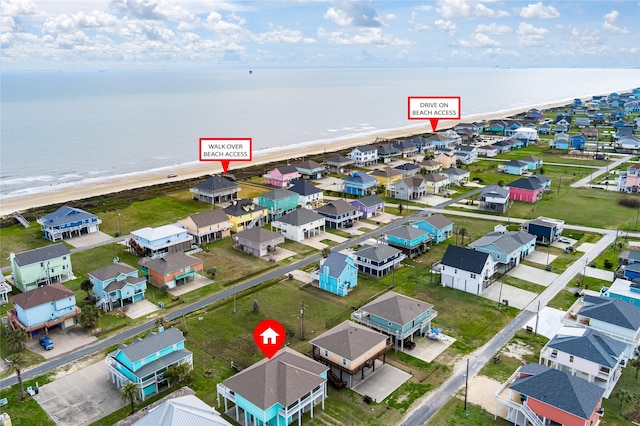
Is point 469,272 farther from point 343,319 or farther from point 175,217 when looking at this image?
point 175,217

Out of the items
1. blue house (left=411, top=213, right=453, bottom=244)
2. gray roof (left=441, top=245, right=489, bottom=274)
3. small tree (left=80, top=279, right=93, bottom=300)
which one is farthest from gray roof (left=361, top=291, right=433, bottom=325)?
small tree (left=80, top=279, right=93, bottom=300)

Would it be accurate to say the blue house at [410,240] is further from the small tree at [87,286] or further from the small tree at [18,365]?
the small tree at [18,365]

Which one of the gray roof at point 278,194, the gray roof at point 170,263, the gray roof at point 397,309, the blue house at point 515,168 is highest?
the blue house at point 515,168

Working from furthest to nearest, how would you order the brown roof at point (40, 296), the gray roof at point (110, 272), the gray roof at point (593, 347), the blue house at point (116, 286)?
the gray roof at point (110, 272) < the blue house at point (116, 286) < the brown roof at point (40, 296) < the gray roof at point (593, 347)

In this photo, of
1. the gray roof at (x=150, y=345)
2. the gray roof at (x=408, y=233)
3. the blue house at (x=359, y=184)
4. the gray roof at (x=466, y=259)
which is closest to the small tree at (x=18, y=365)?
the gray roof at (x=150, y=345)

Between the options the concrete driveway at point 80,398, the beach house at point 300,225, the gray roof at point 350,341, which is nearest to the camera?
the concrete driveway at point 80,398

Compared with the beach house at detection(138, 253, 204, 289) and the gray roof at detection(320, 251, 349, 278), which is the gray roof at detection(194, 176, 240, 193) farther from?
the gray roof at detection(320, 251, 349, 278)
